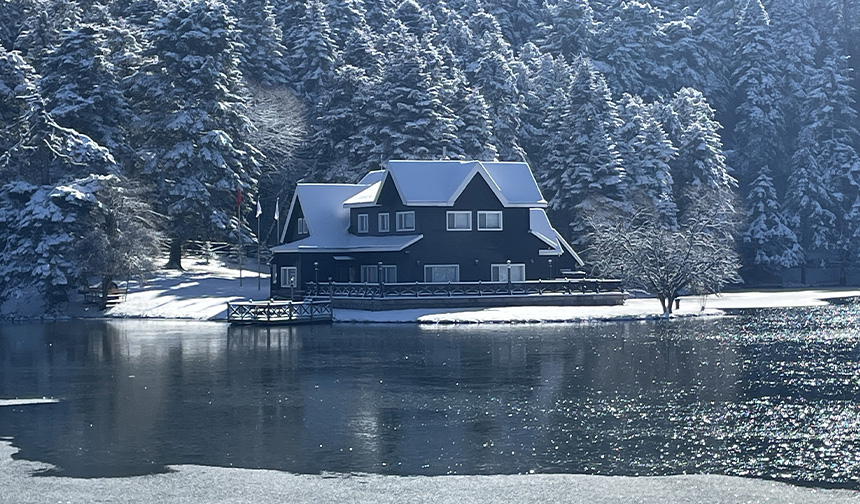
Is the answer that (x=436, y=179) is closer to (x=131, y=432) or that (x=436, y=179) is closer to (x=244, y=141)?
(x=244, y=141)

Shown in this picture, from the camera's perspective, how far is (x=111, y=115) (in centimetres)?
7962

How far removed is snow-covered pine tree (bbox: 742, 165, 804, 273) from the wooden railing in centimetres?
3931

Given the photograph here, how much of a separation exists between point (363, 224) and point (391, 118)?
18651 millimetres

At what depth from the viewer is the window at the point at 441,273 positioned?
68.4m

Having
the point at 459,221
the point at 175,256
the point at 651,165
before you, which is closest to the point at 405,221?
the point at 459,221

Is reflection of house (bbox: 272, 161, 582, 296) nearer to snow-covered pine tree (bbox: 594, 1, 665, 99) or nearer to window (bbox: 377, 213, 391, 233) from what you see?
window (bbox: 377, 213, 391, 233)

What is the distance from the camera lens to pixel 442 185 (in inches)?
2746

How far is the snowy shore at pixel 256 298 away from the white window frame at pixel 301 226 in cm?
417

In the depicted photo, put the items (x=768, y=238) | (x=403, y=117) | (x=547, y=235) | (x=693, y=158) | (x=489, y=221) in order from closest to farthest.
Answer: (x=489, y=221), (x=547, y=235), (x=403, y=117), (x=693, y=158), (x=768, y=238)

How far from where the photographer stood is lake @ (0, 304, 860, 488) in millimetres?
21172

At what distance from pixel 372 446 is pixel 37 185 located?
51.3 metres

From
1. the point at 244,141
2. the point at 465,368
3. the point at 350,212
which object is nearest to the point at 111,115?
the point at 244,141

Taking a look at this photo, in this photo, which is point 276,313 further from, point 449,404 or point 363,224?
point 449,404

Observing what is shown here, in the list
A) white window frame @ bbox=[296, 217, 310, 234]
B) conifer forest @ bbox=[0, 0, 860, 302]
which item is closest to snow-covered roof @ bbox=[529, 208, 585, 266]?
conifer forest @ bbox=[0, 0, 860, 302]
